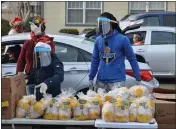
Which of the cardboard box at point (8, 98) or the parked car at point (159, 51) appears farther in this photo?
the parked car at point (159, 51)

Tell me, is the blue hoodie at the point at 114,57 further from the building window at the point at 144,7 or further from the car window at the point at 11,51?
the building window at the point at 144,7

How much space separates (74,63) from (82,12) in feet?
49.3

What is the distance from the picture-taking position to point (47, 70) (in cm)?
527

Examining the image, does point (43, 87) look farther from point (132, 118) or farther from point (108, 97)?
point (132, 118)

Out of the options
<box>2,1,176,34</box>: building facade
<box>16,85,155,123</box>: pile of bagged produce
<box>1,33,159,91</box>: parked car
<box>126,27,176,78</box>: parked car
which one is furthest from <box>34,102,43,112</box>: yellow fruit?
<box>2,1,176,34</box>: building facade

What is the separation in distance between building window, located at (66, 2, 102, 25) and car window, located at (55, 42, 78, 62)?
14709 millimetres

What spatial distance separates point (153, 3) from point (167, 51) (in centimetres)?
1042

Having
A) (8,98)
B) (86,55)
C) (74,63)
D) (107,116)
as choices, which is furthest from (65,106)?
(86,55)

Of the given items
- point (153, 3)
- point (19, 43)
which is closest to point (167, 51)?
point (19, 43)

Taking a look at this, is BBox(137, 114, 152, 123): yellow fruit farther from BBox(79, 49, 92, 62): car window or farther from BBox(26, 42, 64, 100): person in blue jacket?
Result: BBox(79, 49, 92, 62): car window

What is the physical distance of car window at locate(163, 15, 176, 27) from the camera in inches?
596

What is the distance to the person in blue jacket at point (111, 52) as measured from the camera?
5.43 meters

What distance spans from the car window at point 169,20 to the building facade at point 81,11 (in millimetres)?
5927

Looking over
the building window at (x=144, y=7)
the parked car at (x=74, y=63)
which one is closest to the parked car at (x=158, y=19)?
the building window at (x=144, y=7)
